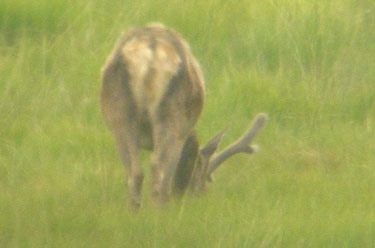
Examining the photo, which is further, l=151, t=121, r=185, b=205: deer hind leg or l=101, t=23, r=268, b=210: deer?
l=151, t=121, r=185, b=205: deer hind leg

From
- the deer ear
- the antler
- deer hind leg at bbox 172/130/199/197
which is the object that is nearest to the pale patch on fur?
deer hind leg at bbox 172/130/199/197

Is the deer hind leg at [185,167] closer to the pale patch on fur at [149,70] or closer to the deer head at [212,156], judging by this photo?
the deer head at [212,156]

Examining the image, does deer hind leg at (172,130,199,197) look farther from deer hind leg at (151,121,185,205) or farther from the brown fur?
deer hind leg at (151,121,185,205)

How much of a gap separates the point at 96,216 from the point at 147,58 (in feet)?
2.98

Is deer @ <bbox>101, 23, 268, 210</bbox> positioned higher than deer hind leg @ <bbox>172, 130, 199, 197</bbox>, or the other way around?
deer @ <bbox>101, 23, 268, 210</bbox>

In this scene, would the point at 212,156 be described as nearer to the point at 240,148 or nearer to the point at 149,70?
the point at 240,148

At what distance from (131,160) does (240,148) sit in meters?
1.02

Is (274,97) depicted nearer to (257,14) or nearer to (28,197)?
(257,14)

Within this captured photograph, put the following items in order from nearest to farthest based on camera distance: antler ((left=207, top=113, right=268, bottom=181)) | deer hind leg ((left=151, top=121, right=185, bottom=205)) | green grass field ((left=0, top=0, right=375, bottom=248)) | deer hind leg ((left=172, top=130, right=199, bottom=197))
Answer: green grass field ((left=0, top=0, right=375, bottom=248)) < deer hind leg ((left=151, top=121, right=185, bottom=205)) < deer hind leg ((left=172, top=130, right=199, bottom=197)) < antler ((left=207, top=113, right=268, bottom=181))

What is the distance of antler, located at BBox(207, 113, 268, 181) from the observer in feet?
25.0

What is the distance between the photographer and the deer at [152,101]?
21.6 ft

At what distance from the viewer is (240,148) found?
25.0 ft

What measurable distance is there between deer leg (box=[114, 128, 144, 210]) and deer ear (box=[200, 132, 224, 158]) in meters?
0.71

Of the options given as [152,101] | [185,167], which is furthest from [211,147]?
[152,101]
